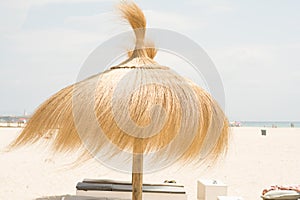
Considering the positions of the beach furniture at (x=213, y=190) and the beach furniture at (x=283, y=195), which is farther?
the beach furniture at (x=213, y=190)

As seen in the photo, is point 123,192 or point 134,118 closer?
point 134,118

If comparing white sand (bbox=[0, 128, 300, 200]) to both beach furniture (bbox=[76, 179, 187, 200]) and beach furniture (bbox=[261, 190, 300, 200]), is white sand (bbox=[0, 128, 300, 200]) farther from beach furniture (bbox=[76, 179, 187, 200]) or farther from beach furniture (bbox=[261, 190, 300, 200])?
beach furniture (bbox=[261, 190, 300, 200])

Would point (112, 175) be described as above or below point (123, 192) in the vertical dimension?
below

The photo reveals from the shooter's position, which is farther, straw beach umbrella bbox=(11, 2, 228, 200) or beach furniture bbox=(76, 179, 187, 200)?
beach furniture bbox=(76, 179, 187, 200)

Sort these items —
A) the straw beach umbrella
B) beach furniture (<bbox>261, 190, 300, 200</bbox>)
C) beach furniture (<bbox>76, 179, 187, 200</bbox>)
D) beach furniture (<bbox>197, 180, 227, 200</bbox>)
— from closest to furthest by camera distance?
the straw beach umbrella → beach furniture (<bbox>261, 190, 300, 200</bbox>) → beach furniture (<bbox>76, 179, 187, 200</bbox>) → beach furniture (<bbox>197, 180, 227, 200</bbox>)

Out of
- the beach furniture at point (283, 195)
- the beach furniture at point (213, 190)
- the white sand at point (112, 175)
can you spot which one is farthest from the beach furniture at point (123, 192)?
the white sand at point (112, 175)

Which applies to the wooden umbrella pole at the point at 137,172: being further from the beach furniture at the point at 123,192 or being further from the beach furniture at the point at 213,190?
the beach furniture at the point at 213,190

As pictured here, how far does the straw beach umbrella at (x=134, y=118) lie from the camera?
3.43 metres

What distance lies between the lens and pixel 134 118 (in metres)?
3.38

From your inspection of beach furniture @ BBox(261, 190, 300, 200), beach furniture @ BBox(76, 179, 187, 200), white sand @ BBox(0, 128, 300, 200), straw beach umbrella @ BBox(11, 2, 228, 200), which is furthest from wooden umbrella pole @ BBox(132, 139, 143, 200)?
white sand @ BBox(0, 128, 300, 200)

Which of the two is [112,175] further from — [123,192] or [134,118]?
[134,118]

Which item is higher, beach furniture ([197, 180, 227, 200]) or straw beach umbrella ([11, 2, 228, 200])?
straw beach umbrella ([11, 2, 228, 200])

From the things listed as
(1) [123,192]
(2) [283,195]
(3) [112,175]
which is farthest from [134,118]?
(3) [112,175]

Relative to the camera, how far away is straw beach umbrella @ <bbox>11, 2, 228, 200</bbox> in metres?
3.43
